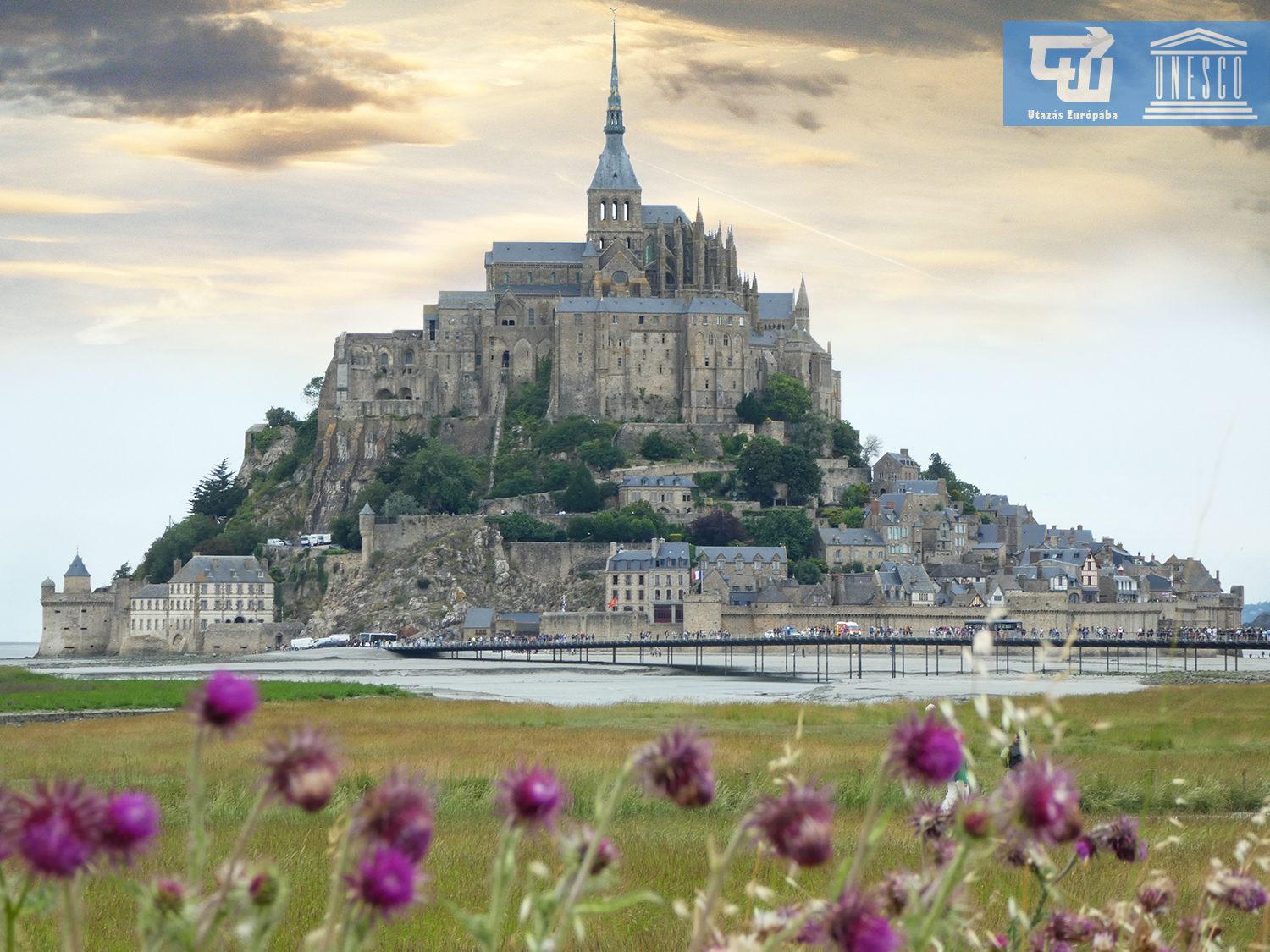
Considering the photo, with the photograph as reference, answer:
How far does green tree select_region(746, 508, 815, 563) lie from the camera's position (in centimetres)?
10200

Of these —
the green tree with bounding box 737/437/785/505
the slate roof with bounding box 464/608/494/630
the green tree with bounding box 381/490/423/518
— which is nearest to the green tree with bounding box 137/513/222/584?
the green tree with bounding box 381/490/423/518

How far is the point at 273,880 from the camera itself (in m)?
3.02

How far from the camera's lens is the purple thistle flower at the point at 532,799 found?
9.39 feet

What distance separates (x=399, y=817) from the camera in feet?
9.09

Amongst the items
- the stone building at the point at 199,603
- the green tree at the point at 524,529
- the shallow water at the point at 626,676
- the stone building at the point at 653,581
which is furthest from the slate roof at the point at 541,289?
the shallow water at the point at 626,676

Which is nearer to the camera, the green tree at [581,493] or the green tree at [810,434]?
the green tree at [581,493]

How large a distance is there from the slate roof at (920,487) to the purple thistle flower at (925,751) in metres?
107

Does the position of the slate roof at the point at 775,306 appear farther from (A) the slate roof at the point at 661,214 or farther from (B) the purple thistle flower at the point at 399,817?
(B) the purple thistle flower at the point at 399,817

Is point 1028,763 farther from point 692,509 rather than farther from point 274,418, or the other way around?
point 274,418

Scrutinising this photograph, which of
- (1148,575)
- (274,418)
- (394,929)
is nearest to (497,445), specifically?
(274,418)

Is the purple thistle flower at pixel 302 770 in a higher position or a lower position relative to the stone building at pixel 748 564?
lower

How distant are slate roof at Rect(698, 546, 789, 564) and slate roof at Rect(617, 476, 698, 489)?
273 inches

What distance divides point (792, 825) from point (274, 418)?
128m

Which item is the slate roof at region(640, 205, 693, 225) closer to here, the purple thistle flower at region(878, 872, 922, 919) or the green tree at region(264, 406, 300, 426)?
the green tree at region(264, 406, 300, 426)
